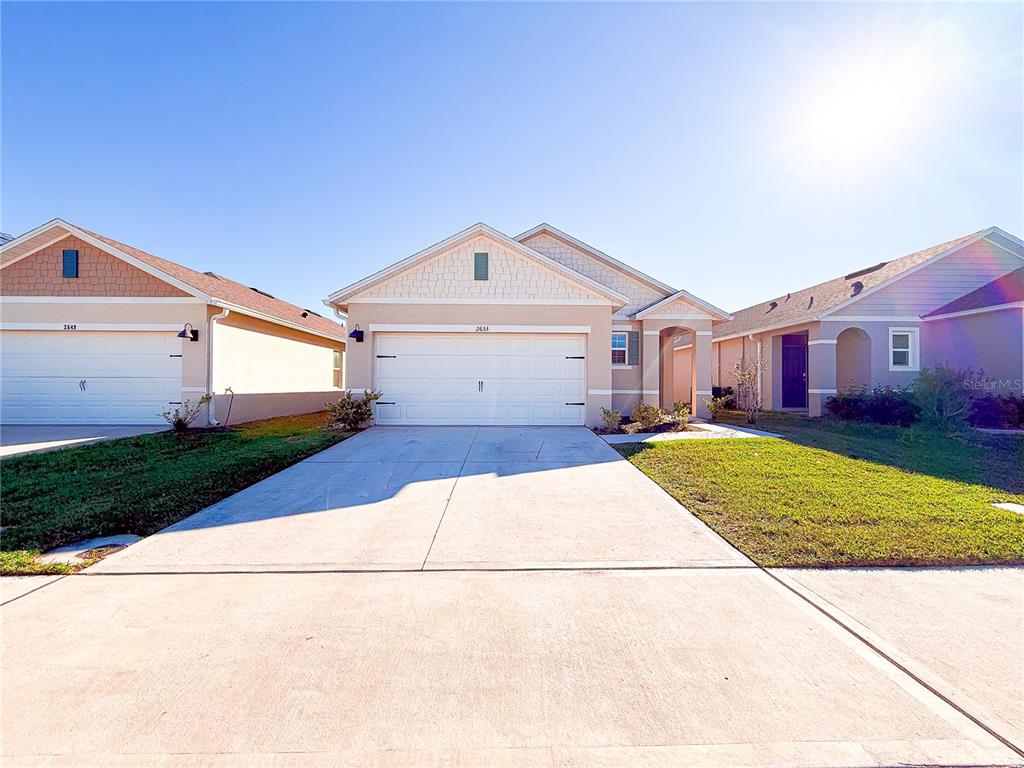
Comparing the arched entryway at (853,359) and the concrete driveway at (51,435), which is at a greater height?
the arched entryway at (853,359)

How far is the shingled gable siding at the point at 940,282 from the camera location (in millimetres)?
15000

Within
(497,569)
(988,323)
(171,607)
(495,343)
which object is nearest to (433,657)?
(497,569)

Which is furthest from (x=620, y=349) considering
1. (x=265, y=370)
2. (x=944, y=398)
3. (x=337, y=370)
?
(x=337, y=370)

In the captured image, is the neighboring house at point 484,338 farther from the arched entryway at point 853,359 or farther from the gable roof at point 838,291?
the arched entryway at point 853,359

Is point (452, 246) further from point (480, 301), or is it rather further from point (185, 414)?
point (185, 414)

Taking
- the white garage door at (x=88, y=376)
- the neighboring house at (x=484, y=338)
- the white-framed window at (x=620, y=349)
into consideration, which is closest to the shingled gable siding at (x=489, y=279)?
the neighboring house at (x=484, y=338)

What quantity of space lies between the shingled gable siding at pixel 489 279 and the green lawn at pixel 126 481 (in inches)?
172

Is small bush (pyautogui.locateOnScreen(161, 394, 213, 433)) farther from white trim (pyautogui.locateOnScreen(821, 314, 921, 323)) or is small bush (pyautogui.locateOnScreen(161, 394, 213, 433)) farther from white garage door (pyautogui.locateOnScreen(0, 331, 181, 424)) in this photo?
white trim (pyautogui.locateOnScreen(821, 314, 921, 323))

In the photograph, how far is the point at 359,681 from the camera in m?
2.49

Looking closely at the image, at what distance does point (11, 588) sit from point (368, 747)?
3.47 meters

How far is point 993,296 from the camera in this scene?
13.4m

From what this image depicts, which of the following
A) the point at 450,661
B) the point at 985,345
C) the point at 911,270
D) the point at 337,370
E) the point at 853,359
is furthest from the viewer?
the point at 337,370

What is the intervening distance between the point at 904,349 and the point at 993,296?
251cm

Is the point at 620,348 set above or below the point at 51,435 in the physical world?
above
